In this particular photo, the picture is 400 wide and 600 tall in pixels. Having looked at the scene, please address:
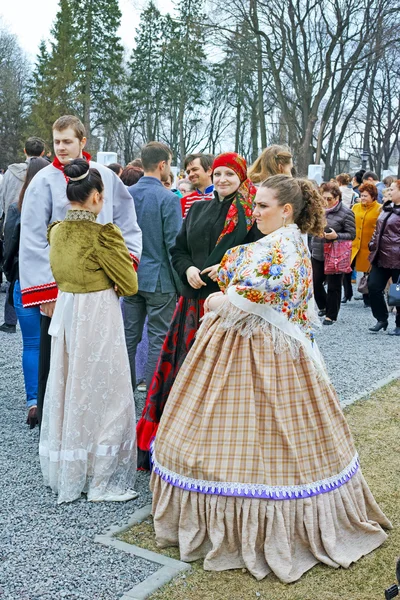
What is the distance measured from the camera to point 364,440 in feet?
15.9

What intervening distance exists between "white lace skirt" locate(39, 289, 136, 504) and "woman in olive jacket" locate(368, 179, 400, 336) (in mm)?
5543

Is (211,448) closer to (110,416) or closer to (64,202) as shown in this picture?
(110,416)

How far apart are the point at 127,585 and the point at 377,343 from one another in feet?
20.2

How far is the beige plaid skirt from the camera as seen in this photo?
A: 3.00 m

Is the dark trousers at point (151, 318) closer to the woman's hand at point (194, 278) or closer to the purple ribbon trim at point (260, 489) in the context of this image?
the woman's hand at point (194, 278)

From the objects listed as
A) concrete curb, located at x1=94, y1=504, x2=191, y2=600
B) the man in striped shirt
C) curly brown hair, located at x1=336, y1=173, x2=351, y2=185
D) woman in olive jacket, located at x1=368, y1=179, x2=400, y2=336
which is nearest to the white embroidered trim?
concrete curb, located at x1=94, y1=504, x2=191, y2=600

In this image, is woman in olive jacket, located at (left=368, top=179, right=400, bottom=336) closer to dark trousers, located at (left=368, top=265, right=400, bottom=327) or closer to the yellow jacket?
dark trousers, located at (left=368, top=265, right=400, bottom=327)

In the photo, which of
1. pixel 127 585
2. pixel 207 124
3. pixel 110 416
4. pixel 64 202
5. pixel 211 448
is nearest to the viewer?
pixel 127 585

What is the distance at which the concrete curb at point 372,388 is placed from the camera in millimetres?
5826

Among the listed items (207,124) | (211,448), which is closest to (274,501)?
(211,448)

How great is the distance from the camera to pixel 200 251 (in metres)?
3.97

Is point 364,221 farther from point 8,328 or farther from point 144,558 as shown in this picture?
point 144,558

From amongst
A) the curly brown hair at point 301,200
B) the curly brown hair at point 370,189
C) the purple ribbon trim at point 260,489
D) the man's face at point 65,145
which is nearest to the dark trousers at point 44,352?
the man's face at point 65,145

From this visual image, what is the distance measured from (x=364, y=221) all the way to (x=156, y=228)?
622 cm
